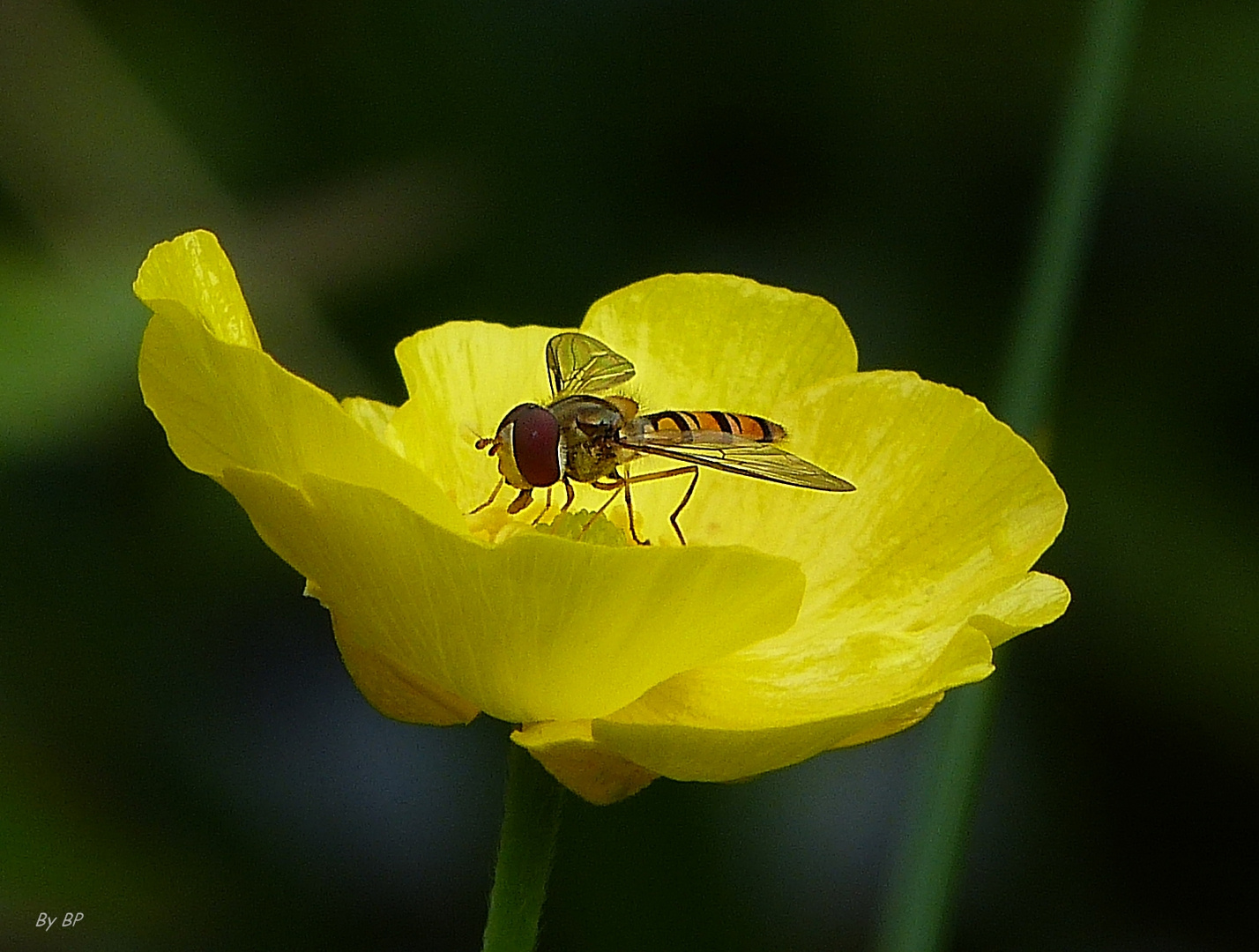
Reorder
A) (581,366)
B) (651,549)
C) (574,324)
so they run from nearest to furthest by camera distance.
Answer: (651,549) < (581,366) < (574,324)

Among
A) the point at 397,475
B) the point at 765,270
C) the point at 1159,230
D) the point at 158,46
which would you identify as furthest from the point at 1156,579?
the point at 158,46

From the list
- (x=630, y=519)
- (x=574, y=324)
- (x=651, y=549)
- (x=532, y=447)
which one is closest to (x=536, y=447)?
(x=532, y=447)

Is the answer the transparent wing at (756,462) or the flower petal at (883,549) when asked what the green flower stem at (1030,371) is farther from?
the transparent wing at (756,462)

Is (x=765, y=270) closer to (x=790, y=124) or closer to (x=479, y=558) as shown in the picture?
(x=790, y=124)

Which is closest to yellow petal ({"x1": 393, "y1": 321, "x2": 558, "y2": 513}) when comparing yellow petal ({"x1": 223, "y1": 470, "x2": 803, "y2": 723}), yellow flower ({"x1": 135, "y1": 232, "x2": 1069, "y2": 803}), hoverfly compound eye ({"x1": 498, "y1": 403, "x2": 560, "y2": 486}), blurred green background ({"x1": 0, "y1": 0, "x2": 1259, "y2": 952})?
yellow flower ({"x1": 135, "y1": 232, "x2": 1069, "y2": 803})

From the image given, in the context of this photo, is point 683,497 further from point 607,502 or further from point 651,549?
point 651,549

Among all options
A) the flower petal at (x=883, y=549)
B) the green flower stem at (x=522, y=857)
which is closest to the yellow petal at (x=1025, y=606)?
the flower petal at (x=883, y=549)

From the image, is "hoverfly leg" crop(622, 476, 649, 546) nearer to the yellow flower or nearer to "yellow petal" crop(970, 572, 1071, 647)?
the yellow flower
